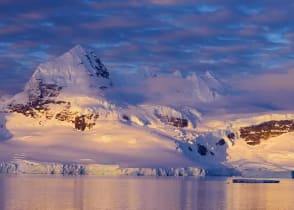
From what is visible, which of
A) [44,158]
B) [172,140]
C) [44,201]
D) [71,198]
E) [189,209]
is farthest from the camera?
[172,140]

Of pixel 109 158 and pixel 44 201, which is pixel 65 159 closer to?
pixel 109 158

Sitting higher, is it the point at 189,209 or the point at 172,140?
the point at 172,140

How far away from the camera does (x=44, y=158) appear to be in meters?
172

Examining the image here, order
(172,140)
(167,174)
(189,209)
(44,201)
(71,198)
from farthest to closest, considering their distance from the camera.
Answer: (172,140), (167,174), (71,198), (44,201), (189,209)

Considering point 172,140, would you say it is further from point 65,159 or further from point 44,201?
point 44,201

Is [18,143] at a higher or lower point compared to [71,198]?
higher

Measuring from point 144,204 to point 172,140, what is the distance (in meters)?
128

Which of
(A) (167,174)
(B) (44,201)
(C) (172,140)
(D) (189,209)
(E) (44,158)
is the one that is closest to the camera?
(D) (189,209)

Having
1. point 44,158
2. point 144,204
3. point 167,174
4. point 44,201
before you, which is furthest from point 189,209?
point 44,158

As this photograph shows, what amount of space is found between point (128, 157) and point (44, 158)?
18486 mm

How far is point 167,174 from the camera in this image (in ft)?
529

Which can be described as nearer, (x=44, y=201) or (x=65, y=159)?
(x=44, y=201)

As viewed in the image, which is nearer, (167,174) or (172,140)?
(167,174)

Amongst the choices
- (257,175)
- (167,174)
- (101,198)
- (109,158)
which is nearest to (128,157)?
(109,158)
